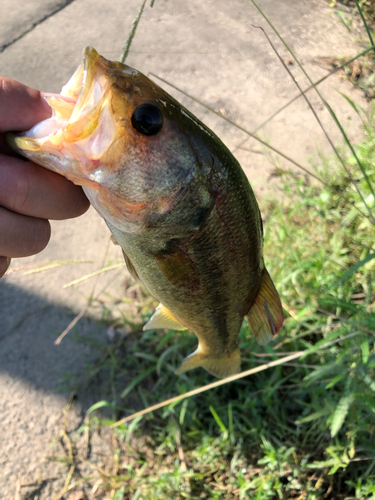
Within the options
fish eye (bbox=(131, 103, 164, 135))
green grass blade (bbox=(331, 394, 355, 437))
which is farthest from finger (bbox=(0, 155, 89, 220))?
green grass blade (bbox=(331, 394, 355, 437))

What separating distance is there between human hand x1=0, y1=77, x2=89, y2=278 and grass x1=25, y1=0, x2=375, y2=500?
1204 mm

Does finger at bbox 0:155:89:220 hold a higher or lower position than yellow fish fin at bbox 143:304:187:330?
higher

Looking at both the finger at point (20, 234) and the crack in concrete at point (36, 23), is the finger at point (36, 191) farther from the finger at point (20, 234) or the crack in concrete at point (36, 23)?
the crack in concrete at point (36, 23)

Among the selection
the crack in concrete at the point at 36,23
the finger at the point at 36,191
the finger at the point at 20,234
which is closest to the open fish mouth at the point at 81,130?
the finger at the point at 36,191

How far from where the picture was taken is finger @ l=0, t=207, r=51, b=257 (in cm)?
116

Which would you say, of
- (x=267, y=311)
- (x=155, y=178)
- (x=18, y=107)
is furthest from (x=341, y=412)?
(x=18, y=107)

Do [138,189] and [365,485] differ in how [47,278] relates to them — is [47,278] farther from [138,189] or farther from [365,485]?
[365,485]

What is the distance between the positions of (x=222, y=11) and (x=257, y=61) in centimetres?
112

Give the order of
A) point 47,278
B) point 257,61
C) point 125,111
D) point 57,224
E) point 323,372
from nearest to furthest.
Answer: point 125,111 < point 323,372 < point 47,278 < point 57,224 < point 257,61

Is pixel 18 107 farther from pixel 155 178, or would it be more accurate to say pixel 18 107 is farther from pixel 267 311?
pixel 267 311

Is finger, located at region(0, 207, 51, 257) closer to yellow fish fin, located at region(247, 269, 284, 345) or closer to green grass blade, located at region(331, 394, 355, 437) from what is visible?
yellow fish fin, located at region(247, 269, 284, 345)

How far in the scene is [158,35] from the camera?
181 inches

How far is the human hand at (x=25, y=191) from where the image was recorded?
1.04 metres

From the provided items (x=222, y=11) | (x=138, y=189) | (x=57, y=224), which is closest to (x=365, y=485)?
(x=138, y=189)
